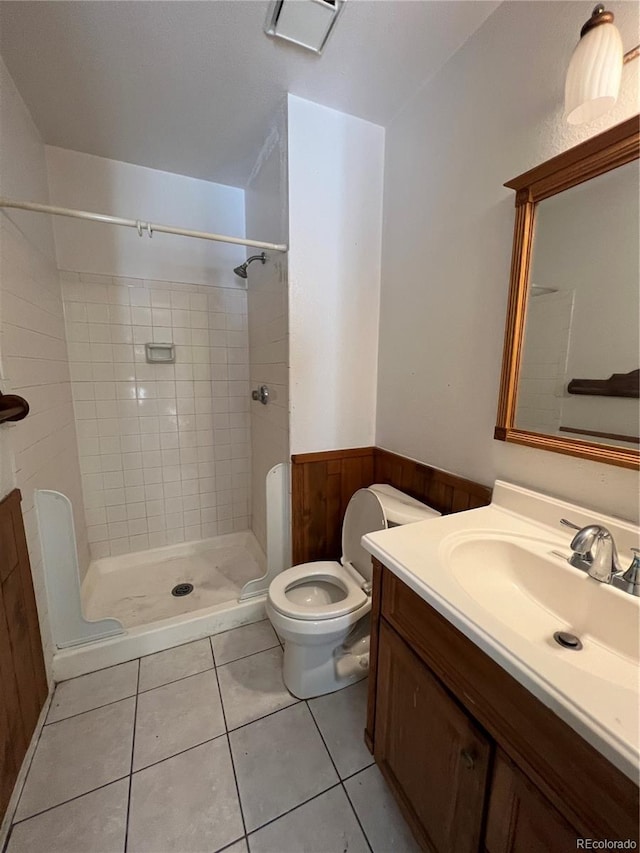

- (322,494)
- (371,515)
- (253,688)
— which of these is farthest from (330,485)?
(253,688)

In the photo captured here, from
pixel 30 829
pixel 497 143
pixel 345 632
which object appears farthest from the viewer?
pixel 345 632

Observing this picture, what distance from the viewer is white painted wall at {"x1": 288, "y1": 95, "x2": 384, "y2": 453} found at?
4.82 ft

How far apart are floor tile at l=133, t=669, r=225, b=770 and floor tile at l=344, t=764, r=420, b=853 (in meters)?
0.50

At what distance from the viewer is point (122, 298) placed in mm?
1973

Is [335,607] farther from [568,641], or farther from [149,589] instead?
[149,589]

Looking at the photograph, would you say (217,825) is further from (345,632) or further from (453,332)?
(453,332)

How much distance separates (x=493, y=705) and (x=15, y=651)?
1.41m

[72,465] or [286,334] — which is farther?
[72,465]

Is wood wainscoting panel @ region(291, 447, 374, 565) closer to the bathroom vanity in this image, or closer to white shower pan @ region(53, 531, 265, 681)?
white shower pan @ region(53, 531, 265, 681)

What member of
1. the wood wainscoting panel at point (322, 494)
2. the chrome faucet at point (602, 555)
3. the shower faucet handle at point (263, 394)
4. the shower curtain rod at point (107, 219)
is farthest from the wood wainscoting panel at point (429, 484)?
the shower curtain rod at point (107, 219)

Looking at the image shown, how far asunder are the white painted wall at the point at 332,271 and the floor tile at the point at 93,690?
120 centimetres

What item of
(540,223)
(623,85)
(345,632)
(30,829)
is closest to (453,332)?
(540,223)

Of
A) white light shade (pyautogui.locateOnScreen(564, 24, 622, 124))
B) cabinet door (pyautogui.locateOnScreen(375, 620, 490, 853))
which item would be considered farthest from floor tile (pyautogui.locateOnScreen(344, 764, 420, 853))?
white light shade (pyautogui.locateOnScreen(564, 24, 622, 124))

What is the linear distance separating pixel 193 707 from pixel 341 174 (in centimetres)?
231
